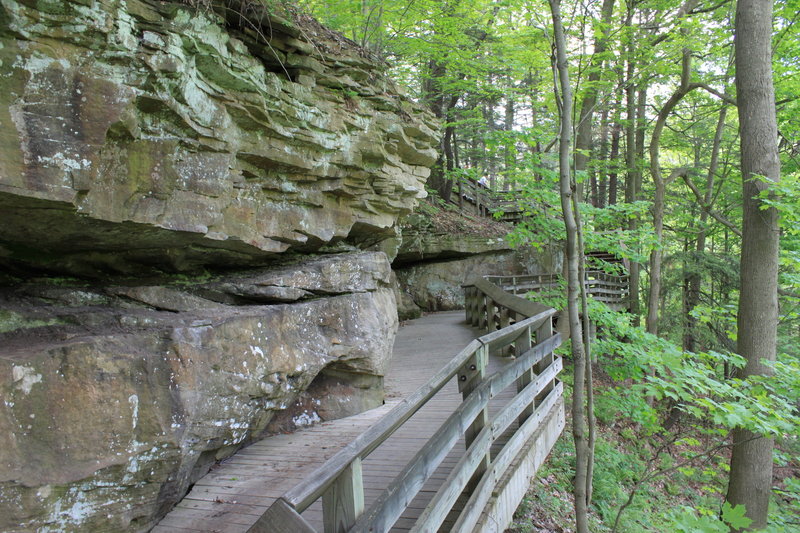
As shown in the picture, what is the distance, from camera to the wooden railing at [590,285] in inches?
572

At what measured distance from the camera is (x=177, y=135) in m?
4.13

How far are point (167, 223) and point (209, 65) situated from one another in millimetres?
1621

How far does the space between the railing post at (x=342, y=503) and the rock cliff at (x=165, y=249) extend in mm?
2253

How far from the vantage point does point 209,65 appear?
4.46 meters

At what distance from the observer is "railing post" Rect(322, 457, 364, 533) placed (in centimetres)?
207

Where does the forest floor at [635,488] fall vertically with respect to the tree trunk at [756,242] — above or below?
below

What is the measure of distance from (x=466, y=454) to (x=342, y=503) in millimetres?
1535

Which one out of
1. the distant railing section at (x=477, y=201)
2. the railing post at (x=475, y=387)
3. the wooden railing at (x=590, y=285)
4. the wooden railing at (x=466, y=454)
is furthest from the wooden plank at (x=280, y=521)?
the distant railing section at (x=477, y=201)

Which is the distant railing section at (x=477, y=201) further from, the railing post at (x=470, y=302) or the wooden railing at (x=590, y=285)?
the railing post at (x=470, y=302)

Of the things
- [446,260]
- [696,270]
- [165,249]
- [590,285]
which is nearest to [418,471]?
[165,249]

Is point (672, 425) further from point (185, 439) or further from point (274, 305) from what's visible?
point (185, 439)

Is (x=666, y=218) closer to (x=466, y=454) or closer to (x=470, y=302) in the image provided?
(x=470, y=302)

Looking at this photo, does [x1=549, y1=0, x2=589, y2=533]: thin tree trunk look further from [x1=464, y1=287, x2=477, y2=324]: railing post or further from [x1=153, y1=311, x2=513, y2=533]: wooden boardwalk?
[x1=464, y1=287, x2=477, y2=324]: railing post

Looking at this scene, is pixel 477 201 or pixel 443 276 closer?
pixel 443 276
